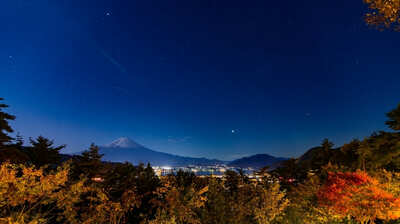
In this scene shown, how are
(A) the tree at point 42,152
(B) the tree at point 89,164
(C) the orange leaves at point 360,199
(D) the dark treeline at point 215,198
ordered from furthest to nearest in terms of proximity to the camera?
(A) the tree at point 42,152 < (B) the tree at point 89,164 < (C) the orange leaves at point 360,199 < (D) the dark treeline at point 215,198

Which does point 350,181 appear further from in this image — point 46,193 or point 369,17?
point 46,193

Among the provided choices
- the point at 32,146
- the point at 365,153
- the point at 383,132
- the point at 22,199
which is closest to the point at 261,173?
the point at 365,153

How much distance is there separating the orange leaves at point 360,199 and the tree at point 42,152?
67.1 ft

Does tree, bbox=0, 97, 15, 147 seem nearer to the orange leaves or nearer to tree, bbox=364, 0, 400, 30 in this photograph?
the orange leaves

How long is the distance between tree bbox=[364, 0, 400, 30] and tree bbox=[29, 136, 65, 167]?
22.3m

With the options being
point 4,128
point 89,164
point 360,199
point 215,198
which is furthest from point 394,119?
point 4,128

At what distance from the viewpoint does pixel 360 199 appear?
729 centimetres

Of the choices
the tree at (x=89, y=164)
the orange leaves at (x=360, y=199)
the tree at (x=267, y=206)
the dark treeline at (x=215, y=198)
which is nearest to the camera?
the dark treeline at (x=215, y=198)

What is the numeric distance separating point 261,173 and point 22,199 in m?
17.3

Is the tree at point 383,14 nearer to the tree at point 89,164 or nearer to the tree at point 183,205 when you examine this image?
the tree at point 183,205

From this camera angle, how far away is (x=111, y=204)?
8.11m

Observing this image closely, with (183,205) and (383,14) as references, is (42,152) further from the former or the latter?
(383,14)

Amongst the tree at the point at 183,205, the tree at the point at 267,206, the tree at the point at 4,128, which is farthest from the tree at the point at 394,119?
the tree at the point at 4,128

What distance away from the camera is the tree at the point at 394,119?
40.7 ft
